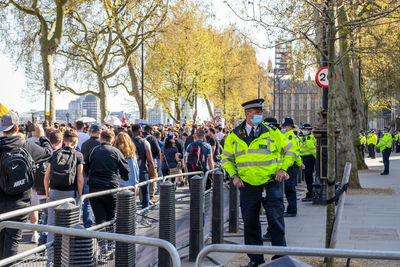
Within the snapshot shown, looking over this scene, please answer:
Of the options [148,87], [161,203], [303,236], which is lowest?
[303,236]

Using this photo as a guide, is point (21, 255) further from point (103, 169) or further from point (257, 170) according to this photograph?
point (103, 169)

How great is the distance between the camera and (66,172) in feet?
24.0

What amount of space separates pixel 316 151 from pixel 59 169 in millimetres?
7698

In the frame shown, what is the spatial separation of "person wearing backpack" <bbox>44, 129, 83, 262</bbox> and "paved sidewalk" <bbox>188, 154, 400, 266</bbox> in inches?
75.0

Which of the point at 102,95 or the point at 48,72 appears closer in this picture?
the point at 48,72

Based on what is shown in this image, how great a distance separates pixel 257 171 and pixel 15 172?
2.74 meters

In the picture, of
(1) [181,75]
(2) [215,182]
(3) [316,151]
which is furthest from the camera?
(1) [181,75]

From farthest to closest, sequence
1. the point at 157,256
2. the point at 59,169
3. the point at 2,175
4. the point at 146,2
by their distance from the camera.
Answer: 1. the point at 146,2
2. the point at 59,169
3. the point at 2,175
4. the point at 157,256

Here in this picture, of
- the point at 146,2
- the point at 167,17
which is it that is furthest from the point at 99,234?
the point at 167,17

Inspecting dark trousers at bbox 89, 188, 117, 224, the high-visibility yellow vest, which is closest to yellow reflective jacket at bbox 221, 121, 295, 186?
dark trousers at bbox 89, 188, 117, 224

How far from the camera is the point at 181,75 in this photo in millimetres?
42469

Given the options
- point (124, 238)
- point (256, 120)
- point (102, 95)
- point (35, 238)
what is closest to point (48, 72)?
point (102, 95)

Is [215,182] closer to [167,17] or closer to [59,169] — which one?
[59,169]

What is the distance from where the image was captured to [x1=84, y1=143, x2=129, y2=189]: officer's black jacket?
25.5 ft
